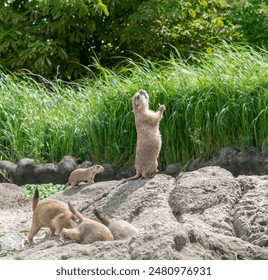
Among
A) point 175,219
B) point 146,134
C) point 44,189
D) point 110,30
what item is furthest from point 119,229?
point 110,30

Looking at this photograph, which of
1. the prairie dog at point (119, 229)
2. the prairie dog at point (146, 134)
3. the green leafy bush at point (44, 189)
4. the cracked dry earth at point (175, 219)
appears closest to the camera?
the cracked dry earth at point (175, 219)

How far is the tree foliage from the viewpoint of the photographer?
16250 mm

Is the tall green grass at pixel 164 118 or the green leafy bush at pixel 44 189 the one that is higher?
the tall green grass at pixel 164 118

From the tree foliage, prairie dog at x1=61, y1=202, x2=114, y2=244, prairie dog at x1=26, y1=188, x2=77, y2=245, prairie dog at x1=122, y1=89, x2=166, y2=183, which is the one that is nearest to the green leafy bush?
prairie dog at x1=122, y1=89, x2=166, y2=183

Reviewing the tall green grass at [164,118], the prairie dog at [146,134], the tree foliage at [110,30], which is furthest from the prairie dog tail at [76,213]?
the tree foliage at [110,30]

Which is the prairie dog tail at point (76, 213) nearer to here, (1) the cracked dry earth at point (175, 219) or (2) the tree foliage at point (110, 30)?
(1) the cracked dry earth at point (175, 219)

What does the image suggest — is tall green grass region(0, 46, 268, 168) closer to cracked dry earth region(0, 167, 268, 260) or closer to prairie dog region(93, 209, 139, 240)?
cracked dry earth region(0, 167, 268, 260)

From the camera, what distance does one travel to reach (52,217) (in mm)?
7320

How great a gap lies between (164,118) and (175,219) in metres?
4.27

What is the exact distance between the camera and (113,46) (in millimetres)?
17484

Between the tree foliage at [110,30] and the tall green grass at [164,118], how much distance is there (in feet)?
10.5

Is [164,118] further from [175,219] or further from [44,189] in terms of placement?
[175,219]

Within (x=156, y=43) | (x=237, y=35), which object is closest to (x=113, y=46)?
(x=156, y=43)

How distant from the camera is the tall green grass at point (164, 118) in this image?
11.1 metres
